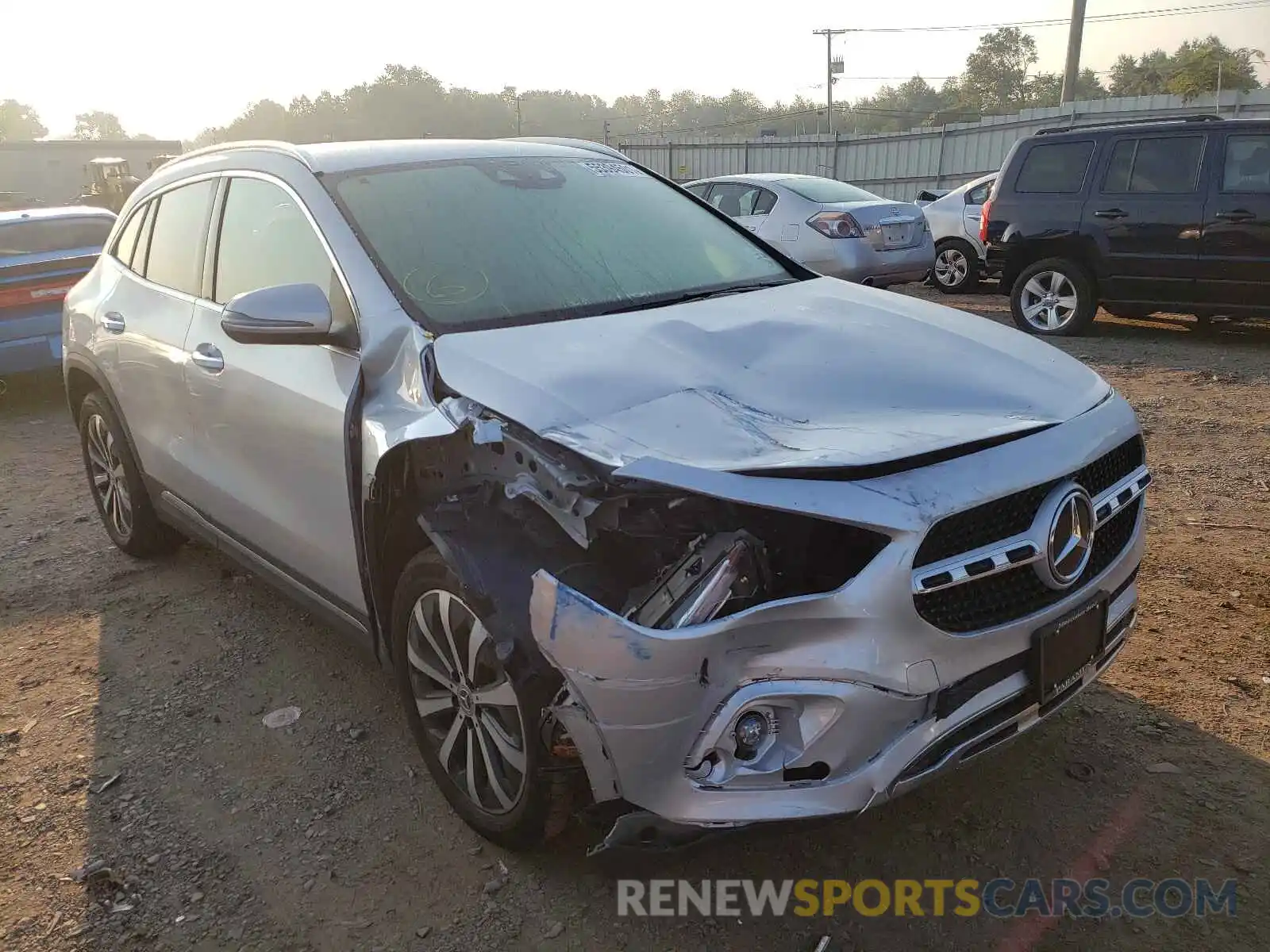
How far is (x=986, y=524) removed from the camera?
2.11 m

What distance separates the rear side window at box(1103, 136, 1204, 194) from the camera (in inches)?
323

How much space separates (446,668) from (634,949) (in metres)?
0.82

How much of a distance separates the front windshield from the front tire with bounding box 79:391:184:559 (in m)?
A: 2.06

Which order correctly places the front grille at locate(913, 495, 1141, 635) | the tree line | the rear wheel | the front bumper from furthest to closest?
the tree line
the rear wheel
the front grille at locate(913, 495, 1141, 635)
the front bumper

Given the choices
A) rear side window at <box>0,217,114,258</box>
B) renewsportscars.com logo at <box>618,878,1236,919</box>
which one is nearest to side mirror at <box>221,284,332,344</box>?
renewsportscars.com logo at <box>618,878,1236,919</box>

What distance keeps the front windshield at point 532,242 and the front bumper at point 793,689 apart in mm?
1145

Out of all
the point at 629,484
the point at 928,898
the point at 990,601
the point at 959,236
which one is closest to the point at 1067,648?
the point at 990,601

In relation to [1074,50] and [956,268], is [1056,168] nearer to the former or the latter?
[956,268]

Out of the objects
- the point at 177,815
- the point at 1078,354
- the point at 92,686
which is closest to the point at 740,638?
the point at 177,815

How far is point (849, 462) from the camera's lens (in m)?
2.03

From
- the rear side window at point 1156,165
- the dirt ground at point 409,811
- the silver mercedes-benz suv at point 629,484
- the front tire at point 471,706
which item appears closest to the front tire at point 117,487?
the dirt ground at point 409,811

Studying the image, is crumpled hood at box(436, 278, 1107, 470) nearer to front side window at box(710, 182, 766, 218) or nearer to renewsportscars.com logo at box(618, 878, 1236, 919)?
renewsportscars.com logo at box(618, 878, 1236, 919)

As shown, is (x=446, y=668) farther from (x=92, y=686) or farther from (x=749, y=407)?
(x=92, y=686)

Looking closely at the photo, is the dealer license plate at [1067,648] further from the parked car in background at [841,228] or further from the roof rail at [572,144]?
the parked car in background at [841,228]
